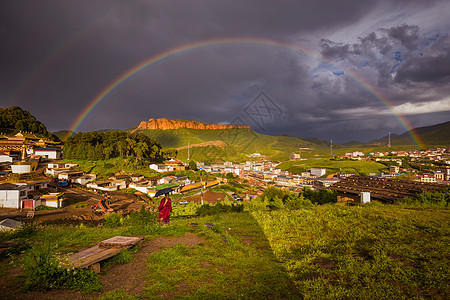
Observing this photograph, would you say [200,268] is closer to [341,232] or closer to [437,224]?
[341,232]

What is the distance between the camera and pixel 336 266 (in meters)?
5.12

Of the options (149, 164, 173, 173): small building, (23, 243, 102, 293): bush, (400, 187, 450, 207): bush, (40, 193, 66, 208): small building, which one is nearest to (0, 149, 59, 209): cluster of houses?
(40, 193, 66, 208): small building

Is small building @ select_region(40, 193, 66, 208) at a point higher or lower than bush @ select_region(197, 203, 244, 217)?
higher

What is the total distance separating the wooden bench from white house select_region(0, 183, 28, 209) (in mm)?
14925

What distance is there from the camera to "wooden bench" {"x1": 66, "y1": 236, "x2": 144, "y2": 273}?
14.0ft

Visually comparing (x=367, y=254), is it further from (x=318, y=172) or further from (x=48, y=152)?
(x=318, y=172)

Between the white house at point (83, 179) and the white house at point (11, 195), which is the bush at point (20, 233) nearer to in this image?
the white house at point (11, 195)

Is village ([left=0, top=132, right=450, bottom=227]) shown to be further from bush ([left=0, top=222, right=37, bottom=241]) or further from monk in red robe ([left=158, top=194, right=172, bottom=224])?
monk in red robe ([left=158, top=194, right=172, bottom=224])

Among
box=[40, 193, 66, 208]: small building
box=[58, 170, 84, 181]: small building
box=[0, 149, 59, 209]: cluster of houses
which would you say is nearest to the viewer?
box=[0, 149, 59, 209]: cluster of houses

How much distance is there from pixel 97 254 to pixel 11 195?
15891 millimetres

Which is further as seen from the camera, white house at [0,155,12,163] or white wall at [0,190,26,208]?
white house at [0,155,12,163]

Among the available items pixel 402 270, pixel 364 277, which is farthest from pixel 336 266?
pixel 402 270

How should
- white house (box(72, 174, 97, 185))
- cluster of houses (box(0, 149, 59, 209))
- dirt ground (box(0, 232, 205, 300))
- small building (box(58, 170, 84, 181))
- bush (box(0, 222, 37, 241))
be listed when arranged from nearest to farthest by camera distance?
dirt ground (box(0, 232, 205, 300)), bush (box(0, 222, 37, 241)), cluster of houses (box(0, 149, 59, 209)), small building (box(58, 170, 84, 181)), white house (box(72, 174, 97, 185))

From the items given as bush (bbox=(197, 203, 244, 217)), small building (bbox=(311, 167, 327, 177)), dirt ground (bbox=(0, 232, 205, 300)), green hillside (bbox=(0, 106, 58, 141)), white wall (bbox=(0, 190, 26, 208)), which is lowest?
small building (bbox=(311, 167, 327, 177))
